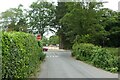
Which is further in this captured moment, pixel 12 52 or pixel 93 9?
pixel 93 9

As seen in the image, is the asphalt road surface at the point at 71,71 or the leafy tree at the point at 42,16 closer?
the asphalt road surface at the point at 71,71

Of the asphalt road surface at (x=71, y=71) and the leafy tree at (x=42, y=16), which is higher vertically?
the leafy tree at (x=42, y=16)

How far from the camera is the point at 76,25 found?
1409 inches

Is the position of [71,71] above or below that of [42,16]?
below

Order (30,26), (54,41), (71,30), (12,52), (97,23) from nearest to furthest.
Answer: (12,52) → (97,23) → (71,30) → (30,26) → (54,41)

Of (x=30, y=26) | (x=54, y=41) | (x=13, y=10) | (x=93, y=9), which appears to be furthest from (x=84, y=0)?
(x=54, y=41)

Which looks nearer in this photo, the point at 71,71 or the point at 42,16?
the point at 71,71

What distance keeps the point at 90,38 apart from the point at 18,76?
26.8 m

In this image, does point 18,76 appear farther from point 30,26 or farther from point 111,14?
point 30,26

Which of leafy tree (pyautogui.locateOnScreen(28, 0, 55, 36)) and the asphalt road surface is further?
leafy tree (pyautogui.locateOnScreen(28, 0, 55, 36))

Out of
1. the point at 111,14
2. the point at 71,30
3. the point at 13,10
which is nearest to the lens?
the point at 71,30

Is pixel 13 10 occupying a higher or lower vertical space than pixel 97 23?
higher

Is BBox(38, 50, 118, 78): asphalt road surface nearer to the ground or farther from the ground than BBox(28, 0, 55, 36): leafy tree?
nearer to the ground

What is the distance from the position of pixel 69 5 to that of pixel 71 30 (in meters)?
3.61
